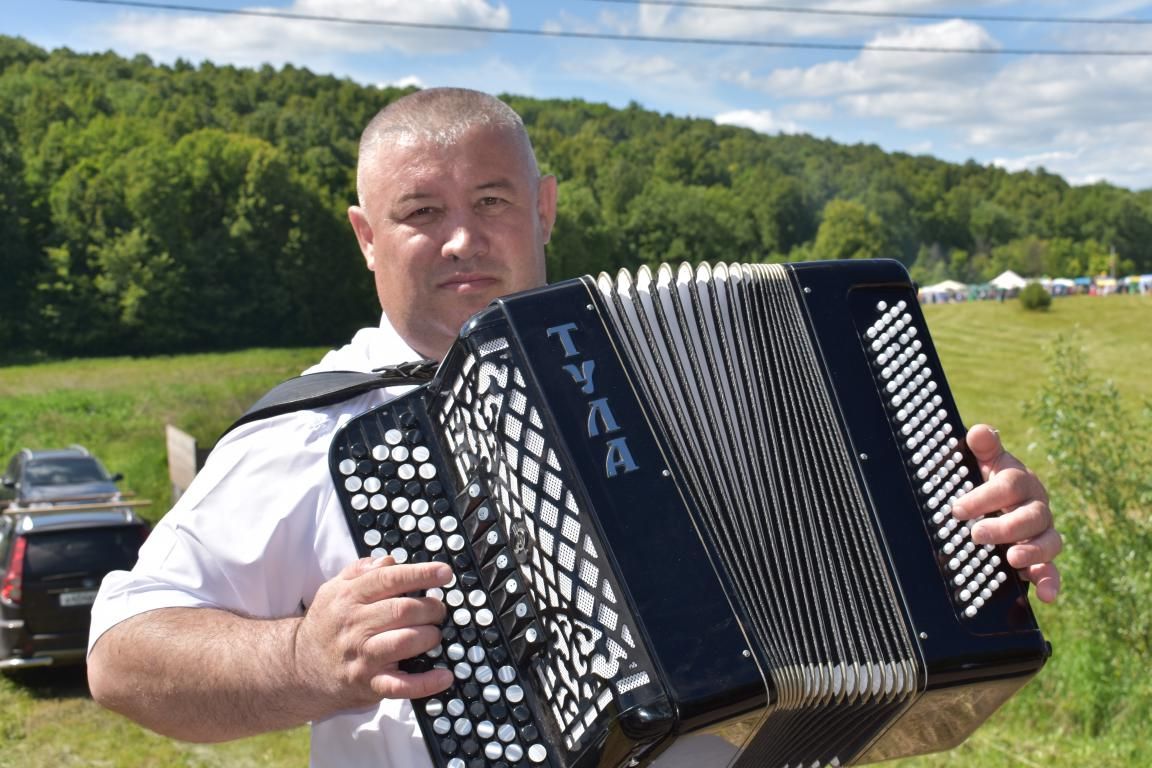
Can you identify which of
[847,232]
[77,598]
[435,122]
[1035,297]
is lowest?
[1035,297]

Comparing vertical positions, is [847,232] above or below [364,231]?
above

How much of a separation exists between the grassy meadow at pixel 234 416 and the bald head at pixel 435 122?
426 centimetres

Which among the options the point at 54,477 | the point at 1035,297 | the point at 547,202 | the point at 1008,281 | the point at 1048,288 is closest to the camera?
the point at 547,202

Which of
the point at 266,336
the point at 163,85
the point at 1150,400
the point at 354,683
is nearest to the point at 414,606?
the point at 354,683

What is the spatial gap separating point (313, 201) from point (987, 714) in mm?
56434

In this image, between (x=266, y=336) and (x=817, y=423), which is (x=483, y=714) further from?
(x=266, y=336)

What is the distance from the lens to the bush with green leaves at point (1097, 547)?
23.4 ft

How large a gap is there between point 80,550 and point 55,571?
262mm

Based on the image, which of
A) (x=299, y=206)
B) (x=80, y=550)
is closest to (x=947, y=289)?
(x=299, y=206)

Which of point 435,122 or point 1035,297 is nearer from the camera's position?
point 435,122

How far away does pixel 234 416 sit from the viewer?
27.4m

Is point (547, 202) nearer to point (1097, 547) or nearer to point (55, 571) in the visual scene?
point (1097, 547)

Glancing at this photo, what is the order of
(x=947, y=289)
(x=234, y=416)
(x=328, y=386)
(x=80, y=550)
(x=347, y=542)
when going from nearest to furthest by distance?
(x=347, y=542) < (x=328, y=386) < (x=80, y=550) < (x=234, y=416) < (x=947, y=289)

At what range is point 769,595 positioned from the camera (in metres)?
1.90
